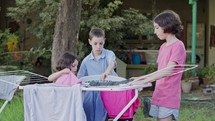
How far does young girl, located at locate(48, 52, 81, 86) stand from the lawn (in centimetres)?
178

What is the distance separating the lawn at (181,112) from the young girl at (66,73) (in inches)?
70.1

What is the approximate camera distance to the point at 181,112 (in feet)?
21.6

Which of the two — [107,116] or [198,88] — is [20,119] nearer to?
[107,116]

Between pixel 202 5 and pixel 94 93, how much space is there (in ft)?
34.2

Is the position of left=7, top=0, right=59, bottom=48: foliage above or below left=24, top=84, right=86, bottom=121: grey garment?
above

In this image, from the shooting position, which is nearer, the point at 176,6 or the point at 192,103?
the point at 192,103

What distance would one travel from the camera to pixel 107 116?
3.62 meters

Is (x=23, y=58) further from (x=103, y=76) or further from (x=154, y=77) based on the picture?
(x=154, y=77)

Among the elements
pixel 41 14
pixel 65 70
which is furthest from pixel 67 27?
pixel 41 14

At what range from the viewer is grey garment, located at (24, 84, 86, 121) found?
322 cm

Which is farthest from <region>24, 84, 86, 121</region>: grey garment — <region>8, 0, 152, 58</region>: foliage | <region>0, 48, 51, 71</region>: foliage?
<region>0, 48, 51, 71</region>: foliage

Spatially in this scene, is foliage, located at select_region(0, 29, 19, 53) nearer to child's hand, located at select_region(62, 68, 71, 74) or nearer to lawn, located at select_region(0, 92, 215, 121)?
lawn, located at select_region(0, 92, 215, 121)

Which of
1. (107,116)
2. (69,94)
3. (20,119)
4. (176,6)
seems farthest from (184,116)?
(176,6)

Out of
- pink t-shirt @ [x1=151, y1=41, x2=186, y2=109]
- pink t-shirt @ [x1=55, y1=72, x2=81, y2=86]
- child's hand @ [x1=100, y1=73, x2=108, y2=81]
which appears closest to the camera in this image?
pink t-shirt @ [x1=151, y1=41, x2=186, y2=109]
